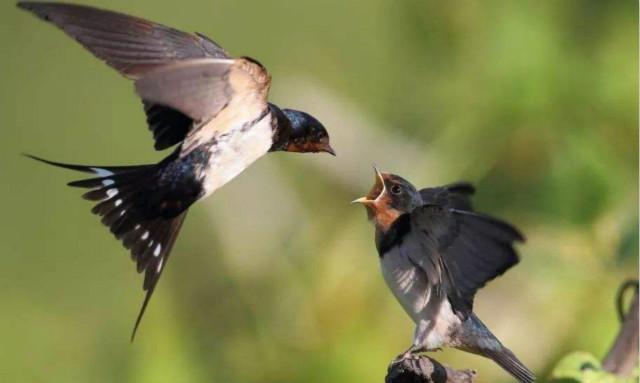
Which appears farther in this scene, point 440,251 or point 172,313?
point 172,313

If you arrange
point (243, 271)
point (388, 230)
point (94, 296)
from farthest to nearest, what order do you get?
point (94, 296) < point (243, 271) < point (388, 230)

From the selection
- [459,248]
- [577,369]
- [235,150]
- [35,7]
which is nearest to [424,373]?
[459,248]

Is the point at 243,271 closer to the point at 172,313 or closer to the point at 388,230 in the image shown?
the point at 172,313

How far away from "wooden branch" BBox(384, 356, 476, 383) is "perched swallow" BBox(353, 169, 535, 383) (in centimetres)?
17

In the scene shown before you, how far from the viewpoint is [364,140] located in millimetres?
2838

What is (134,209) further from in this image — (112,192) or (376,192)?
(376,192)

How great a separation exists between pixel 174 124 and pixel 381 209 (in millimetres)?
304

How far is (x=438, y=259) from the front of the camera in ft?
5.65

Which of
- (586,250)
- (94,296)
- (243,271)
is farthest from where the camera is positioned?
(94,296)

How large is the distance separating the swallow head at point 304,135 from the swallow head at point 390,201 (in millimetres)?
92

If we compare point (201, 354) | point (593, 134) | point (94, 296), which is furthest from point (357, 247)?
point (94, 296)

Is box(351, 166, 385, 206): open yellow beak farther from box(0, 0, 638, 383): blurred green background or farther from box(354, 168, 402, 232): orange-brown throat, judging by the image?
box(0, 0, 638, 383): blurred green background

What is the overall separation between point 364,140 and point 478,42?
429 millimetres

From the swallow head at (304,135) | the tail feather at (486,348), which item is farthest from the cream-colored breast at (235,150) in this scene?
the tail feather at (486,348)
